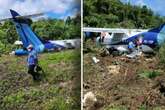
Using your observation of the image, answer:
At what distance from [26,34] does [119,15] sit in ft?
3.04

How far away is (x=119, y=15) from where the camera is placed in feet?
23.3

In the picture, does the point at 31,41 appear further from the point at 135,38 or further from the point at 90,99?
the point at 135,38

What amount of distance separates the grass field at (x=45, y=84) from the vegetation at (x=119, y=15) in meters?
0.38

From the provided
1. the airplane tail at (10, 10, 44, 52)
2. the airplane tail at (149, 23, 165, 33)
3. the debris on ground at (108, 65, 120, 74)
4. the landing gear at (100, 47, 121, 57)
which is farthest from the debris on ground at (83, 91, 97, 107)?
the airplane tail at (149, 23, 165, 33)

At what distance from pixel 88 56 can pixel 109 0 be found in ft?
1.90

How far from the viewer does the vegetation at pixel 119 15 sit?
23.0ft

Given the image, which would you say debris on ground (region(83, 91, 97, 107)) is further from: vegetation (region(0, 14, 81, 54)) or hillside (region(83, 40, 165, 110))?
vegetation (region(0, 14, 81, 54))

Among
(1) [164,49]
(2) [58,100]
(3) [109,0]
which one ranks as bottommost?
(2) [58,100]

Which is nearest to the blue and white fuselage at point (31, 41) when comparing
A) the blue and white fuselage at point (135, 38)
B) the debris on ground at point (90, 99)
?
the blue and white fuselage at point (135, 38)

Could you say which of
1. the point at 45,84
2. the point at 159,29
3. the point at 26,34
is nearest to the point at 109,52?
the point at 159,29

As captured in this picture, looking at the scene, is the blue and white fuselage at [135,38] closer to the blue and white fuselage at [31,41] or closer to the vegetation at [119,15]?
the vegetation at [119,15]

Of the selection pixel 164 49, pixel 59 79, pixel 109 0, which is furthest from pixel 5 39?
pixel 164 49

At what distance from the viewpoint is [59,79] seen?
22.9 feet

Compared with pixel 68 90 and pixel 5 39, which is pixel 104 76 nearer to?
pixel 68 90
